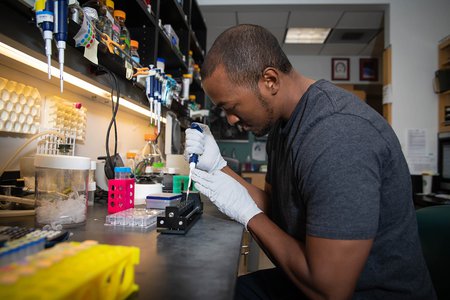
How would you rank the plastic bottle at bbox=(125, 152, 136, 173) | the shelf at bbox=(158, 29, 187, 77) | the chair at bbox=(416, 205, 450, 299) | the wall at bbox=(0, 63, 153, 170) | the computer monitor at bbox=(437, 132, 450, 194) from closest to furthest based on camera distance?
the chair at bbox=(416, 205, 450, 299)
the wall at bbox=(0, 63, 153, 170)
the plastic bottle at bbox=(125, 152, 136, 173)
the shelf at bbox=(158, 29, 187, 77)
the computer monitor at bbox=(437, 132, 450, 194)

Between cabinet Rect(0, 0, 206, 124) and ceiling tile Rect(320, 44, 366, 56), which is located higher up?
ceiling tile Rect(320, 44, 366, 56)

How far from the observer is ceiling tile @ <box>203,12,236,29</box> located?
362 cm

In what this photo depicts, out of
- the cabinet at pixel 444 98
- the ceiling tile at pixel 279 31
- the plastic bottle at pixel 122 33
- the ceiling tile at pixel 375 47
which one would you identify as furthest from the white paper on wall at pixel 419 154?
the plastic bottle at pixel 122 33

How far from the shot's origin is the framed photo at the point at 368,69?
4.62m

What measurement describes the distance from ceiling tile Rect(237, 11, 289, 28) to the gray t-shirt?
3.00m

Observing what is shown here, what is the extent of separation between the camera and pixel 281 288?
1.03 metres

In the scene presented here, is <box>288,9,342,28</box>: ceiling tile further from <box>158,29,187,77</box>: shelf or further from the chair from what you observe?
the chair

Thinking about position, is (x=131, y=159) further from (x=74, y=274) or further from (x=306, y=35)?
(x=306, y=35)

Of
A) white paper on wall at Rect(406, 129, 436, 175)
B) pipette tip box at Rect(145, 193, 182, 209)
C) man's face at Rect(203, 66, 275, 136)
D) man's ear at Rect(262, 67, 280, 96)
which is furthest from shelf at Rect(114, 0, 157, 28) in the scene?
white paper on wall at Rect(406, 129, 436, 175)

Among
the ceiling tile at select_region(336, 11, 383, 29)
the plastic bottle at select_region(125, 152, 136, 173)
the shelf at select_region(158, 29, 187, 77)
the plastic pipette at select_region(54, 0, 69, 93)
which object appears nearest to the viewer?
the plastic pipette at select_region(54, 0, 69, 93)

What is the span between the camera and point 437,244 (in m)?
0.93

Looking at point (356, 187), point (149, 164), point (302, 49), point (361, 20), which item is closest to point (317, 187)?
point (356, 187)

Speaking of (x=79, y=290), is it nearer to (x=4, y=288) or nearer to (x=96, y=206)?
(x=4, y=288)

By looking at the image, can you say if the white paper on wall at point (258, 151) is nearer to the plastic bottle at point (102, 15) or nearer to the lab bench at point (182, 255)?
the plastic bottle at point (102, 15)
